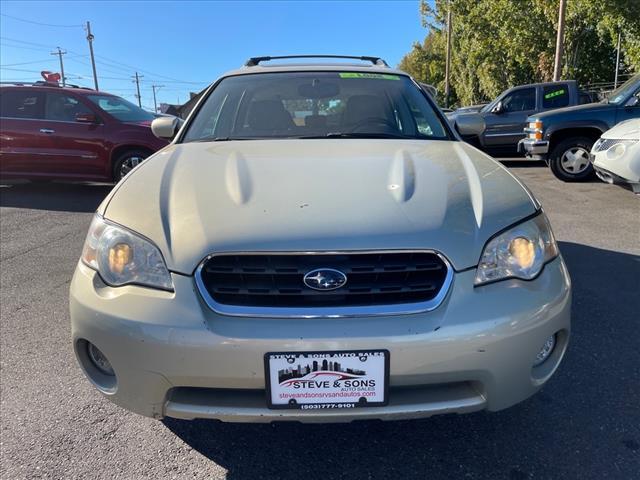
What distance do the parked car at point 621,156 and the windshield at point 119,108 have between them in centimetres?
639

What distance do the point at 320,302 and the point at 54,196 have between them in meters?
7.34

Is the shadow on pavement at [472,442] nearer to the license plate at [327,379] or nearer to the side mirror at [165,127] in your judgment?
the license plate at [327,379]

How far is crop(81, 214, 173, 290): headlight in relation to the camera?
1.65 metres

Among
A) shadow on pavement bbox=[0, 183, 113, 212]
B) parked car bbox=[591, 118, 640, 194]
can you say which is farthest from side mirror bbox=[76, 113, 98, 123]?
parked car bbox=[591, 118, 640, 194]

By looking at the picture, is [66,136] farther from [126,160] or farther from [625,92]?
[625,92]

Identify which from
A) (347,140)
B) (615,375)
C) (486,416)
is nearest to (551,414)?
(486,416)

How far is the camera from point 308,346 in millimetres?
1508

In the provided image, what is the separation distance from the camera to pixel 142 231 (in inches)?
67.8

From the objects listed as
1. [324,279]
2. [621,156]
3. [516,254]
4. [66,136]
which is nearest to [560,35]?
[621,156]

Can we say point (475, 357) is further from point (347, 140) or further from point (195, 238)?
point (347, 140)

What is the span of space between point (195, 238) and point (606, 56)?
2457 cm

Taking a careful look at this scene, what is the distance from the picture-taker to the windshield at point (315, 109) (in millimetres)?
2783

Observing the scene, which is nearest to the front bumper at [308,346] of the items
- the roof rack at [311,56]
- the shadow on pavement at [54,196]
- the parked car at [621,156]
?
the roof rack at [311,56]

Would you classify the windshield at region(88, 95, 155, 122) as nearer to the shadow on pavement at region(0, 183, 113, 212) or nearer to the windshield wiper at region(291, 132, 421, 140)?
the shadow on pavement at region(0, 183, 113, 212)
